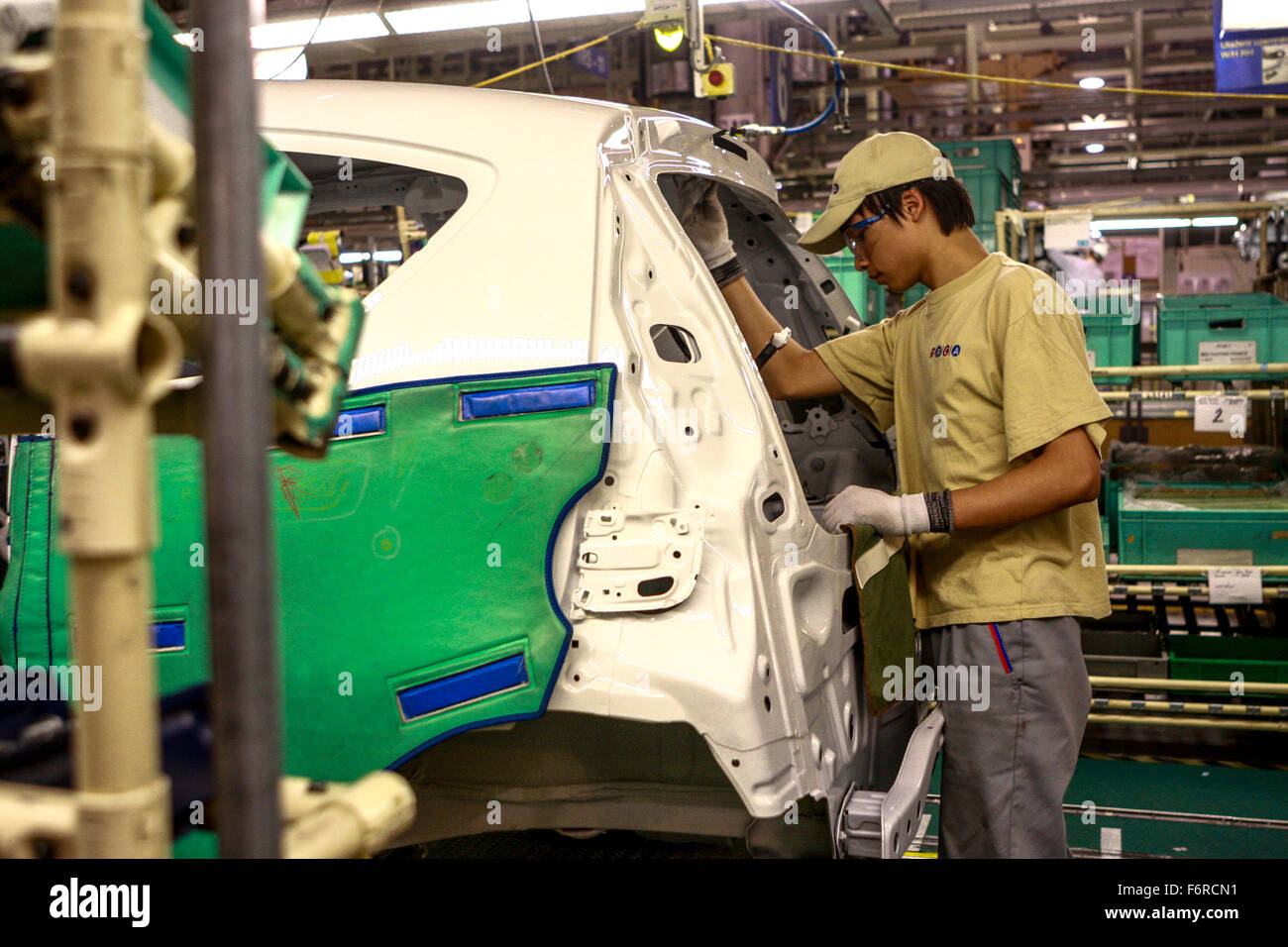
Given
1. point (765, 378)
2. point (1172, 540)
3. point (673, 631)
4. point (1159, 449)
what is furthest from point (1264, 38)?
point (673, 631)

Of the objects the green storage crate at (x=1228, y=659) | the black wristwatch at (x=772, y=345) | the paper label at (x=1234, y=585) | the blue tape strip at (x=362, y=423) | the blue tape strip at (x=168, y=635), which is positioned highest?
the black wristwatch at (x=772, y=345)

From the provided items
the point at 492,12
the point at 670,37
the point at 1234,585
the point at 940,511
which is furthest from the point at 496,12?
the point at 1234,585

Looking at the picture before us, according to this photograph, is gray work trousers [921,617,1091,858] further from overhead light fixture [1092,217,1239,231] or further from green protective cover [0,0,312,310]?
overhead light fixture [1092,217,1239,231]

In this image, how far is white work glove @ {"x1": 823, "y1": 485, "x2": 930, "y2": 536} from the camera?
8.32 ft

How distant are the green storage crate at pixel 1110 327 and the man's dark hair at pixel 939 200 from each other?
3.06 metres

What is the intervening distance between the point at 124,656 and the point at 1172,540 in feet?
17.3

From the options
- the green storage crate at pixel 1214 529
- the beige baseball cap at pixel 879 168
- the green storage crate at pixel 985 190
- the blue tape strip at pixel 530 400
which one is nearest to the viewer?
the blue tape strip at pixel 530 400

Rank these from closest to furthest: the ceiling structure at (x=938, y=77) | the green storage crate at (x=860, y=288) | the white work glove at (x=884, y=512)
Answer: the white work glove at (x=884, y=512) → the green storage crate at (x=860, y=288) → the ceiling structure at (x=938, y=77)

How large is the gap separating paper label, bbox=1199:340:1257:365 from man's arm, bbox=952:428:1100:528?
3.50 metres

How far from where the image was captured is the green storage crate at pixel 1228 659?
199 inches

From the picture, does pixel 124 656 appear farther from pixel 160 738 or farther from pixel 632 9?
pixel 632 9
